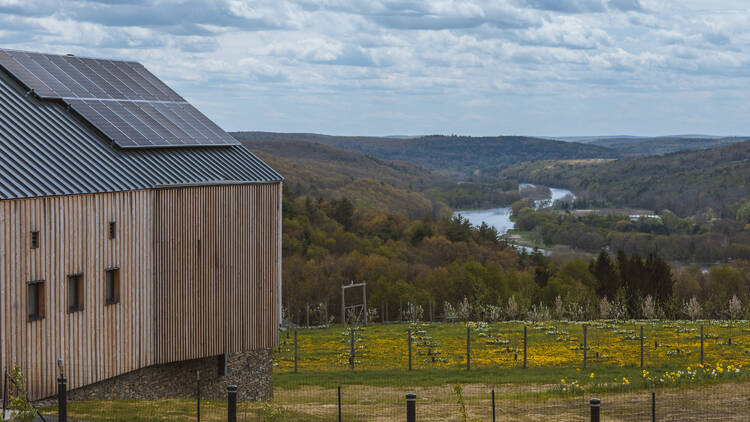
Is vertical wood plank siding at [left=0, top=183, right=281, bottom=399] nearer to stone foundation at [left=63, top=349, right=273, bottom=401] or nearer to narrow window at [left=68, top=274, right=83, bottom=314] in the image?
narrow window at [left=68, top=274, right=83, bottom=314]

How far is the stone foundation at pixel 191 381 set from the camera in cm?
2508

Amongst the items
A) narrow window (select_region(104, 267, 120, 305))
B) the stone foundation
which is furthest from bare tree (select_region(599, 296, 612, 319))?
narrow window (select_region(104, 267, 120, 305))

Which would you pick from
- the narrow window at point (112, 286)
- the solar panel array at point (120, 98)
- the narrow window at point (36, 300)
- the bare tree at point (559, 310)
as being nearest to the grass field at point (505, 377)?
the narrow window at point (36, 300)

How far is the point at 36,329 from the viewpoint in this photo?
70.9 feet

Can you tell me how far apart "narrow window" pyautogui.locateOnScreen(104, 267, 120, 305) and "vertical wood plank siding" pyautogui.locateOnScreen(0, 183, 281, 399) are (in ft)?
0.54

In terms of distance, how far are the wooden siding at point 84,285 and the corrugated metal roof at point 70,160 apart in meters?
0.43

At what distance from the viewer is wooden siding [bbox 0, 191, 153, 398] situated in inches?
821

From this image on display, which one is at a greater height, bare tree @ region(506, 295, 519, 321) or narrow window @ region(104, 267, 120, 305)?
narrow window @ region(104, 267, 120, 305)

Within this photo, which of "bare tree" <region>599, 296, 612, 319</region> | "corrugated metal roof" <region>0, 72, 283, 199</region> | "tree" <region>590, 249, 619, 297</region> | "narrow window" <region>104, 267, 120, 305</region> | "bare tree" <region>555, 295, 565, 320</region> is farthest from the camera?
"tree" <region>590, 249, 619, 297</region>

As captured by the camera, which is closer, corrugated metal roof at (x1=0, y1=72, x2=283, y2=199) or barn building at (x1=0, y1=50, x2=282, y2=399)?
barn building at (x1=0, y1=50, x2=282, y2=399)

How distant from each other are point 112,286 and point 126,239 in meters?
1.42

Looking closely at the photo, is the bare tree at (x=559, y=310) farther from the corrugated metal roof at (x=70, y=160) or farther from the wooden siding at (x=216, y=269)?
the corrugated metal roof at (x=70, y=160)

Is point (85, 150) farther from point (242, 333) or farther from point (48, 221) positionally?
point (242, 333)

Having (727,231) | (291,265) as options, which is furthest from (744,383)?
(727,231)
